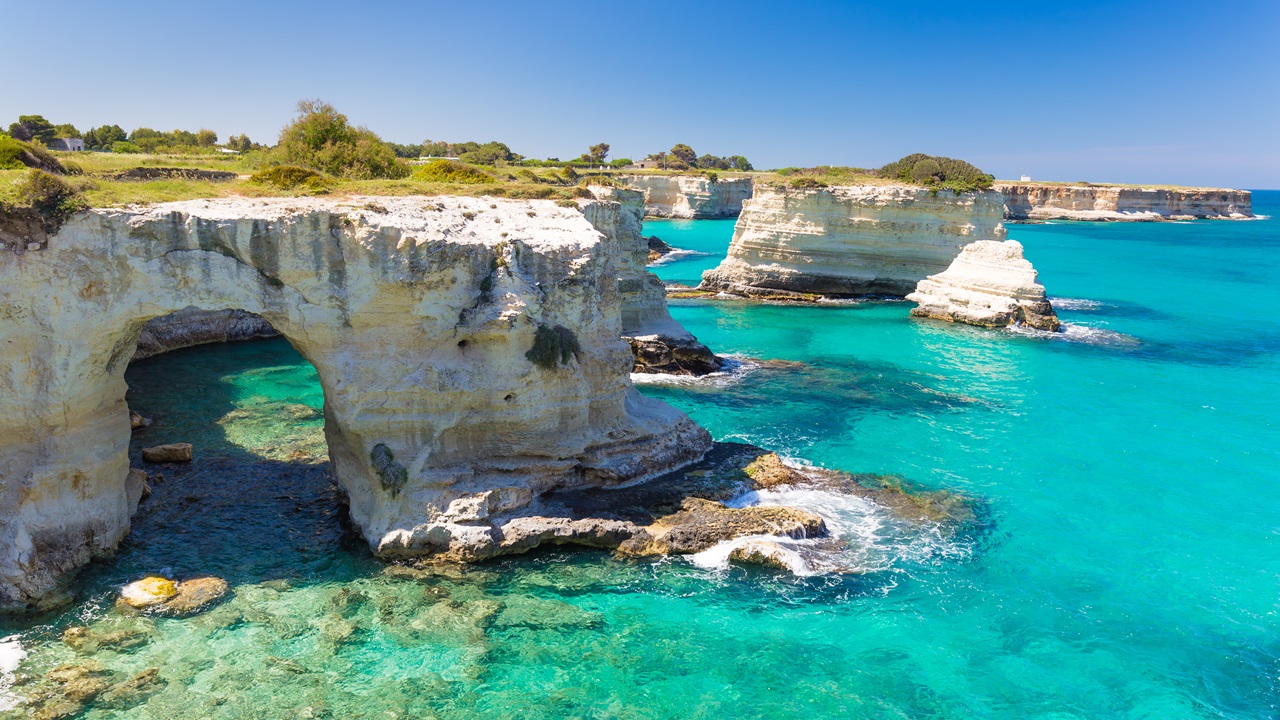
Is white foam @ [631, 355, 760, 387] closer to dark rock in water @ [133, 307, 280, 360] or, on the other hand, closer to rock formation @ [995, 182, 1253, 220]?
dark rock in water @ [133, 307, 280, 360]

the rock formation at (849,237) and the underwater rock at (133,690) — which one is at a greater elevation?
the rock formation at (849,237)

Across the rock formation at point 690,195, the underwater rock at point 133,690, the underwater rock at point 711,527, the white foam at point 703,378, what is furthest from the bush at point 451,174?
the rock formation at point 690,195

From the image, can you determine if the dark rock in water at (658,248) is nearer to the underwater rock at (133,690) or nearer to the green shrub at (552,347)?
the green shrub at (552,347)

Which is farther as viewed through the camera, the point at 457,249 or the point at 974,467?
the point at 974,467

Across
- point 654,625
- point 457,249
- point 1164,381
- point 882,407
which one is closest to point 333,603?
point 654,625

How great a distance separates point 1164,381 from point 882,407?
1245 cm

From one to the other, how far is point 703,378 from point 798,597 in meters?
15.3

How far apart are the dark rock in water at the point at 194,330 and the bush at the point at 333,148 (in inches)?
332

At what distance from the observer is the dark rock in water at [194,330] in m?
30.4

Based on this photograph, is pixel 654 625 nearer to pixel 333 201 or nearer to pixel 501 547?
pixel 501 547

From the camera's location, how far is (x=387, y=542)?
47.9ft

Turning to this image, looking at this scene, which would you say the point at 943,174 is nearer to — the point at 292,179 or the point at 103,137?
the point at 292,179

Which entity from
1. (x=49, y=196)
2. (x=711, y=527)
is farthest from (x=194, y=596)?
(x=711, y=527)

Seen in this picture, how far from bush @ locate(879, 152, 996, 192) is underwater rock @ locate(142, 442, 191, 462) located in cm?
4037
